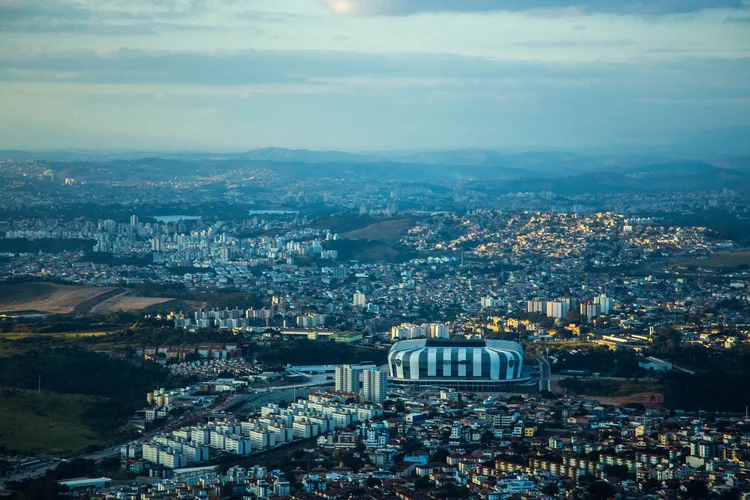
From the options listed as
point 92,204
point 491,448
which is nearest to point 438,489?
point 491,448

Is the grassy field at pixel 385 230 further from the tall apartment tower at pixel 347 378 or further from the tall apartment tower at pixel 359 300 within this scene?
the tall apartment tower at pixel 347 378

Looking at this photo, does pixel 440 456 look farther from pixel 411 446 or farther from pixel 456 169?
pixel 456 169

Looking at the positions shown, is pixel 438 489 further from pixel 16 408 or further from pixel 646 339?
pixel 646 339

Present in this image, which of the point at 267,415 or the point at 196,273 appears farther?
the point at 196,273

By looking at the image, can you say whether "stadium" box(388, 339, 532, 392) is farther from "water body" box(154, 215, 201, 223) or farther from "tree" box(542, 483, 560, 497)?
"water body" box(154, 215, 201, 223)

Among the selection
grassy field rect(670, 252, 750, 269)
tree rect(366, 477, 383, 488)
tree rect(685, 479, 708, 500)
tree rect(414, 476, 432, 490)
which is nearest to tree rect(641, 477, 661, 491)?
tree rect(685, 479, 708, 500)
